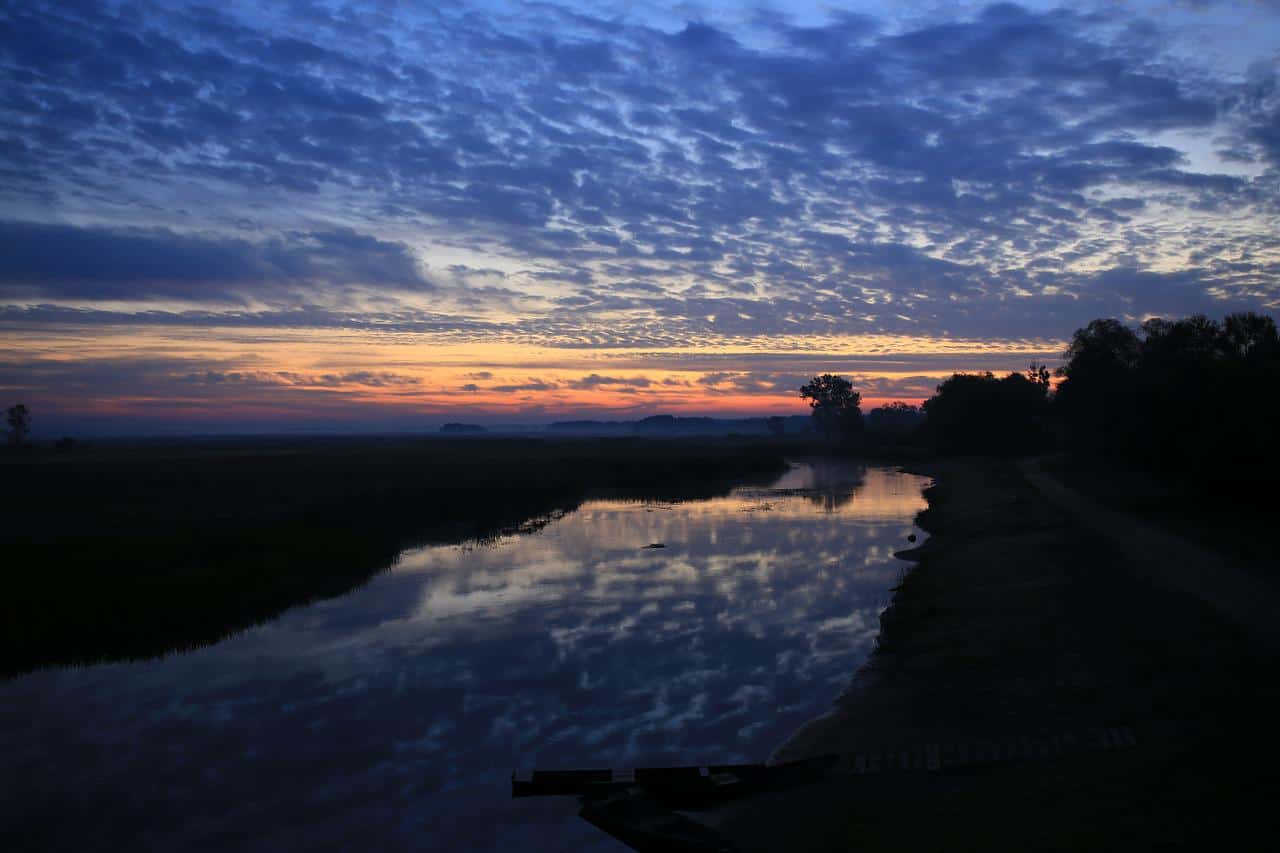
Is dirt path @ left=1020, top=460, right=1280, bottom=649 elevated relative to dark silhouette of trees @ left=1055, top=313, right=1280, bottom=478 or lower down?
lower down

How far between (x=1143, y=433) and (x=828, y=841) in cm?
4744

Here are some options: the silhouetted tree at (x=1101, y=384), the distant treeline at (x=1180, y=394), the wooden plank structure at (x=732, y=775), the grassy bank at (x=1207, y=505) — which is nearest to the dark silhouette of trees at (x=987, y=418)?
the distant treeline at (x=1180, y=394)

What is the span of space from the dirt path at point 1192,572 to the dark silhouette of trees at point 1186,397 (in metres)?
5.50

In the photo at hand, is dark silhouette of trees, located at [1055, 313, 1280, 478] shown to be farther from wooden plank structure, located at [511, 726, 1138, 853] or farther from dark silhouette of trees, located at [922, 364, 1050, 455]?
dark silhouette of trees, located at [922, 364, 1050, 455]

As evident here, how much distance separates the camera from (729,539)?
3678 centimetres

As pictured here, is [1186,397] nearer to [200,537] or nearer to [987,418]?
[200,537]

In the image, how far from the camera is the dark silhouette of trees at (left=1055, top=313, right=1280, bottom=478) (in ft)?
116

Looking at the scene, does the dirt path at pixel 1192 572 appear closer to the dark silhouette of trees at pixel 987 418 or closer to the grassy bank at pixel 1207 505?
the grassy bank at pixel 1207 505

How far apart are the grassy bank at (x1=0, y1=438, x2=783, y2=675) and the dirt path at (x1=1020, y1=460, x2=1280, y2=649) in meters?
22.1

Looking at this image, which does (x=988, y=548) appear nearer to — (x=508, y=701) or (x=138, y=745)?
(x=508, y=701)

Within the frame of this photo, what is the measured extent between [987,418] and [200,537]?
10741cm

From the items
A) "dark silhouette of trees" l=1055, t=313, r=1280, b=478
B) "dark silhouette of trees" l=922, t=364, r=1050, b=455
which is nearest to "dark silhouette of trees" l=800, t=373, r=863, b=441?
"dark silhouette of trees" l=922, t=364, r=1050, b=455

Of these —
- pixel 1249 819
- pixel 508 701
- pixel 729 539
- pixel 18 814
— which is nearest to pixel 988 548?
pixel 729 539

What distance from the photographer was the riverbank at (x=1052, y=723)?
8703mm
